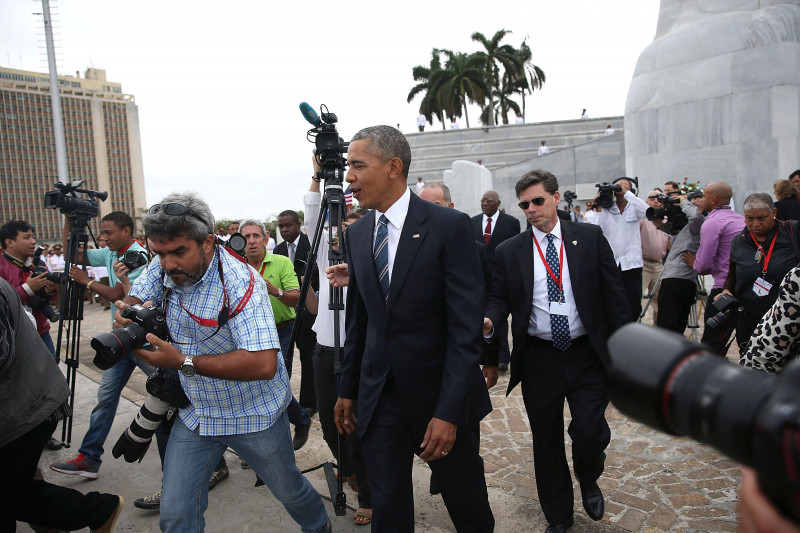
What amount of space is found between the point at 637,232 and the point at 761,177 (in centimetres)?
865

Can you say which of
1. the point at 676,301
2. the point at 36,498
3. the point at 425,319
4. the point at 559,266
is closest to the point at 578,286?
the point at 559,266

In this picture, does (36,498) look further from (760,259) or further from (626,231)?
(626,231)

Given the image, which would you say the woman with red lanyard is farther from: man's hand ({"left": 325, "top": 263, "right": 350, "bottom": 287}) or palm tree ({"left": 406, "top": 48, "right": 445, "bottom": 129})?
palm tree ({"left": 406, "top": 48, "right": 445, "bottom": 129})

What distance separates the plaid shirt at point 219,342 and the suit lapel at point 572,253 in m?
1.77

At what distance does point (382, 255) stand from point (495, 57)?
46.3 m

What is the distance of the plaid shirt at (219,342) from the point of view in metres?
2.54

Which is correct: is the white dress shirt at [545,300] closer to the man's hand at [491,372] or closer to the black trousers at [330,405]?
the man's hand at [491,372]

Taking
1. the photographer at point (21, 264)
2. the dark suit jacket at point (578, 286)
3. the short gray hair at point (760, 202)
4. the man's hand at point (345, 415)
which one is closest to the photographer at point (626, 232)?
the short gray hair at point (760, 202)

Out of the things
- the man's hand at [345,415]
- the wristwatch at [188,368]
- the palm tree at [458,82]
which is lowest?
the man's hand at [345,415]

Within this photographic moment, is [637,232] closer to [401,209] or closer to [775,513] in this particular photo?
[401,209]

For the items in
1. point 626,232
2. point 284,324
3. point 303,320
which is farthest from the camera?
point 626,232

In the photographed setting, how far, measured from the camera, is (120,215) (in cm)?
477

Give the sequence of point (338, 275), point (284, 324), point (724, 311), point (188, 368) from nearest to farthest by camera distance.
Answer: point (188, 368), point (338, 275), point (724, 311), point (284, 324)

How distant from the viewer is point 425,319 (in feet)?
8.06
